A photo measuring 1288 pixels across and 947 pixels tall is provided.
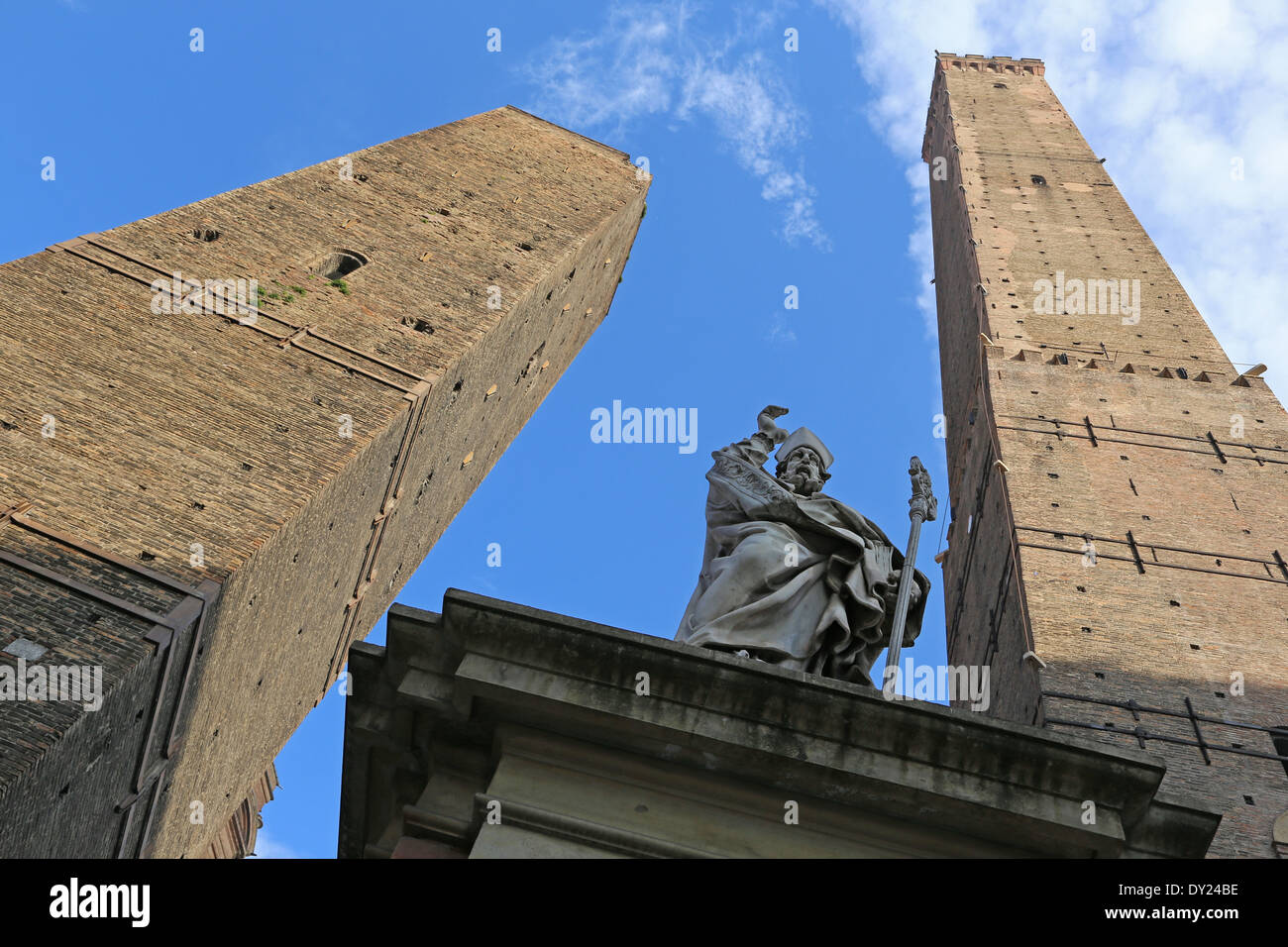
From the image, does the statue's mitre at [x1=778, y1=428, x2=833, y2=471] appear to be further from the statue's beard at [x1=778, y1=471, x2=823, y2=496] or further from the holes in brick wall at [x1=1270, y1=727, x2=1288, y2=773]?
the holes in brick wall at [x1=1270, y1=727, x2=1288, y2=773]

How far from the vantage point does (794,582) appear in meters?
5.18

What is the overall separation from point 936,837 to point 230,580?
360 inches

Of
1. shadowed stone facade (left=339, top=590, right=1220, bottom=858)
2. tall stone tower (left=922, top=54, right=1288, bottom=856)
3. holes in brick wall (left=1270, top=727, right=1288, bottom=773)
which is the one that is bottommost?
shadowed stone facade (left=339, top=590, right=1220, bottom=858)

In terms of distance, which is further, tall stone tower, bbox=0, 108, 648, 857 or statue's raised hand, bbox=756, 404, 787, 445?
tall stone tower, bbox=0, 108, 648, 857

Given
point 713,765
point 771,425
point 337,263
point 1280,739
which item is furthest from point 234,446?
point 713,765

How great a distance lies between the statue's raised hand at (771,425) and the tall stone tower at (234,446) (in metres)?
5.80

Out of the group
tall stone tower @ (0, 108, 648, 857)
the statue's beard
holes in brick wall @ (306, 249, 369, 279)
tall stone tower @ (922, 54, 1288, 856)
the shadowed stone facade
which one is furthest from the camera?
holes in brick wall @ (306, 249, 369, 279)

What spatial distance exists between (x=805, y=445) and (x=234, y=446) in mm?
9150

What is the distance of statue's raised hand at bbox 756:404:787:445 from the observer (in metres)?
6.33

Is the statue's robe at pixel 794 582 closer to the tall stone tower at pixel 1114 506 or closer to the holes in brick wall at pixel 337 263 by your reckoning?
the tall stone tower at pixel 1114 506

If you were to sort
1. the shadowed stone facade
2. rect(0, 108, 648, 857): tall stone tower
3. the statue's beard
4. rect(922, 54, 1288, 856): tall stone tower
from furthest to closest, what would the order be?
rect(922, 54, 1288, 856): tall stone tower < rect(0, 108, 648, 857): tall stone tower < the statue's beard < the shadowed stone facade

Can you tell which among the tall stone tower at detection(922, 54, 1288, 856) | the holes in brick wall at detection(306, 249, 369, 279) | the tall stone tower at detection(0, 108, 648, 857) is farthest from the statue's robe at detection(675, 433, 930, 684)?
the holes in brick wall at detection(306, 249, 369, 279)

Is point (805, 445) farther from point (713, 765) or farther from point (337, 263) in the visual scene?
point (337, 263)
